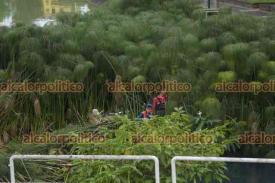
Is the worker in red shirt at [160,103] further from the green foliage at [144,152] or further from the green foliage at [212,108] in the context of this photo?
the green foliage at [144,152]

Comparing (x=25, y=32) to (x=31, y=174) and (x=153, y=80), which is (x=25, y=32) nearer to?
(x=153, y=80)

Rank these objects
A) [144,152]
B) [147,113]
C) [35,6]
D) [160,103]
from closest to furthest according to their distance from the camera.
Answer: [144,152] < [147,113] < [160,103] < [35,6]

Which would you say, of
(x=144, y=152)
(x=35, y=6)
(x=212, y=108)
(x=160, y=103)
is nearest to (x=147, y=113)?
(x=160, y=103)

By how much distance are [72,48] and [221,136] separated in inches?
94.2

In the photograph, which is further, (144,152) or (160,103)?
(160,103)

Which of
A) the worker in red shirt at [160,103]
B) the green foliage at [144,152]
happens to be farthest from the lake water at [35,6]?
the green foliage at [144,152]

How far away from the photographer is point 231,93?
217 inches

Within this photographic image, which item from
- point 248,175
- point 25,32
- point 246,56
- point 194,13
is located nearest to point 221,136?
point 248,175

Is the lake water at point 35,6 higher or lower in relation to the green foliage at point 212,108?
higher

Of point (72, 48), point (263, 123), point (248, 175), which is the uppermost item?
point (72, 48)

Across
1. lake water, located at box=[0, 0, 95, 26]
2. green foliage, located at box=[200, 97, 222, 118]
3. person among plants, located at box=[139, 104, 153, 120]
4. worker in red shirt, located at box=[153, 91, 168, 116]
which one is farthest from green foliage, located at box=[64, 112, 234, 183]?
lake water, located at box=[0, 0, 95, 26]

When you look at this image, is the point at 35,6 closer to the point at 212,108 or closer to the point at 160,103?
the point at 160,103

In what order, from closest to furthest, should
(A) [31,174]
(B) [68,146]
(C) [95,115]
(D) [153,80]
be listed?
(A) [31,174] < (B) [68,146] < (C) [95,115] < (D) [153,80]

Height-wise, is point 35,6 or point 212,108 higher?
point 35,6
